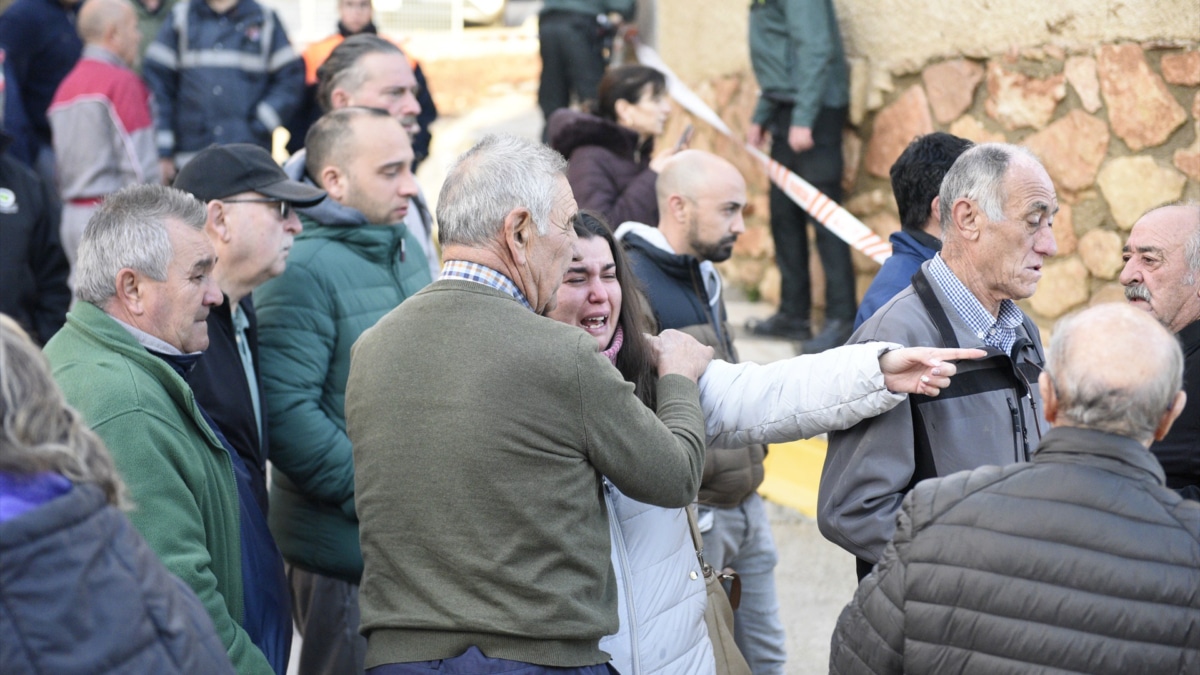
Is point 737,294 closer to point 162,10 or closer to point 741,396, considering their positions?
point 162,10

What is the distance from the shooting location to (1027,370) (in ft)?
9.09

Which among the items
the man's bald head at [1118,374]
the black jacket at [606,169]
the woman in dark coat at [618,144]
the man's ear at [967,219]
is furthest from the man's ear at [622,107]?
the man's bald head at [1118,374]

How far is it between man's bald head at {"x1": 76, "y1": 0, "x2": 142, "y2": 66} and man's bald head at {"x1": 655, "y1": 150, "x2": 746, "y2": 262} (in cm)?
364

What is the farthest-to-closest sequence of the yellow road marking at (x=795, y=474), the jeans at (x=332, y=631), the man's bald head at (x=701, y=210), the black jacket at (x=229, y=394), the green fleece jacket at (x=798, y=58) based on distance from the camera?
the green fleece jacket at (x=798, y=58) < the yellow road marking at (x=795, y=474) < the man's bald head at (x=701, y=210) < the jeans at (x=332, y=631) < the black jacket at (x=229, y=394)

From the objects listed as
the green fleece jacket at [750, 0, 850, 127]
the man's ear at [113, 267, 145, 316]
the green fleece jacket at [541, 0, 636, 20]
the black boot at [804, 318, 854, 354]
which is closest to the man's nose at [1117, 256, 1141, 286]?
the man's ear at [113, 267, 145, 316]

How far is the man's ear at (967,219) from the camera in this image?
2.79 meters

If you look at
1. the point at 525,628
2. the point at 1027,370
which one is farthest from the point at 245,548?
the point at 1027,370

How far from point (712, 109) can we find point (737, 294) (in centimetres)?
121

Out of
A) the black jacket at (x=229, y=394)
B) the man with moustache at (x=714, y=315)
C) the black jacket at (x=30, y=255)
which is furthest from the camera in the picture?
the black jacket at (x=30, y=255)

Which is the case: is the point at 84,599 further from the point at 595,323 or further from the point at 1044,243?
the point at 1044,243

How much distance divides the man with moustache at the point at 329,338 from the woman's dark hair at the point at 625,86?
188cm

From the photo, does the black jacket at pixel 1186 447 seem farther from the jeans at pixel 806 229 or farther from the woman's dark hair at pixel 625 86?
the jeans at pixel 806 229

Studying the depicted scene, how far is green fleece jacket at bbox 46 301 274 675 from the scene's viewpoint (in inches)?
90.7

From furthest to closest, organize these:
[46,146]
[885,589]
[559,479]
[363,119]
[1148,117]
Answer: [46,146] < [1148,117] < [363,119] < [559,479] < [885,589]
